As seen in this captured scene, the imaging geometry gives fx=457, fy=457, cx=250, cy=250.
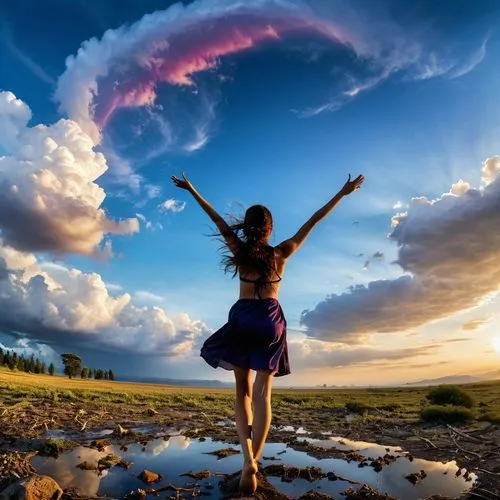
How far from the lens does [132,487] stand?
650cm

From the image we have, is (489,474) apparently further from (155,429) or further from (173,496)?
(155,429)

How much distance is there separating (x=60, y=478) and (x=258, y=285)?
4.21 m

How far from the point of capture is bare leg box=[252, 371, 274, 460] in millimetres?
6309

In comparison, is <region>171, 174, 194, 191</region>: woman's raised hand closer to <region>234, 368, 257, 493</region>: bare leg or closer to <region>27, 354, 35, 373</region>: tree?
<region>234, 368, 257, 493</region>: bare leg

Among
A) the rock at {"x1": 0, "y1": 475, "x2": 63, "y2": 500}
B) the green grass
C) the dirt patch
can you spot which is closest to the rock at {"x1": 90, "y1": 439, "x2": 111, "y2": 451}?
the dirt patch

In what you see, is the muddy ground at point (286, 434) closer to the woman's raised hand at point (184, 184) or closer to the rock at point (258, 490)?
the rock at point (258, 490)

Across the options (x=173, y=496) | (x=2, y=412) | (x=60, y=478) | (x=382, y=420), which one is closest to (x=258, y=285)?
(x=173, y=496)

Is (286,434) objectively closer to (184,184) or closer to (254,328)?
(254,328)

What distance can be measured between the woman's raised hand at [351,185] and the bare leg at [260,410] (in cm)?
319

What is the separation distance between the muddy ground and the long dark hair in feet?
9.79

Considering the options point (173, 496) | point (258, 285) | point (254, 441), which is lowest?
point (173, 496)

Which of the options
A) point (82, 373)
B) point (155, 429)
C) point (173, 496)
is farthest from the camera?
point (82, 373)

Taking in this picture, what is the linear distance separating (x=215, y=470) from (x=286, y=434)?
532 centimetres

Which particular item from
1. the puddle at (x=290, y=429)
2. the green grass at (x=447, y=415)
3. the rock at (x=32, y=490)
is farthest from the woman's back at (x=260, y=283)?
the green grass at (x=447, y=415)
